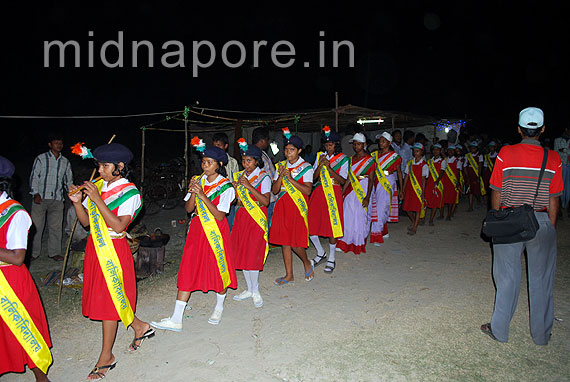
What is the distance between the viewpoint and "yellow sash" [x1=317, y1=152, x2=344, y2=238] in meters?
5.62

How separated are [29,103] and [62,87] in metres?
2.42

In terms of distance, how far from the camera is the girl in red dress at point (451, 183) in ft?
30.4

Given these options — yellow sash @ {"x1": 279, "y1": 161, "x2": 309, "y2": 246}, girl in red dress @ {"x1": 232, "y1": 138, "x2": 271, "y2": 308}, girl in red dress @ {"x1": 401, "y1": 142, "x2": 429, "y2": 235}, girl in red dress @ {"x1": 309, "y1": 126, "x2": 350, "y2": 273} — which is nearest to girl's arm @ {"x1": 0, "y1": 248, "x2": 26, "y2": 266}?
girl in red dress @ {"x1": 232, "y1": 138, "x2": 271, "y2": 308}

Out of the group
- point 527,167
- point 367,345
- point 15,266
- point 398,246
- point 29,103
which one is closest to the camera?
point 15,266

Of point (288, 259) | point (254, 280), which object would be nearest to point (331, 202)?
point (288, 259)

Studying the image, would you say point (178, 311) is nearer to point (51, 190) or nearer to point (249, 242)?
point (249, 242)

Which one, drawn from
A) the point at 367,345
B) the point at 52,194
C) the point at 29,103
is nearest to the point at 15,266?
the point at 367,345

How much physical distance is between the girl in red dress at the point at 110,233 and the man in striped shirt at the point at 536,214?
3106mm

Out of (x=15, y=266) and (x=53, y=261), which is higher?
(x=15, y=266)

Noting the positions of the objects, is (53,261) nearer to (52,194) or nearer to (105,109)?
(52,194)

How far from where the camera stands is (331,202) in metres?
5.64

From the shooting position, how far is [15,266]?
9.05 feet

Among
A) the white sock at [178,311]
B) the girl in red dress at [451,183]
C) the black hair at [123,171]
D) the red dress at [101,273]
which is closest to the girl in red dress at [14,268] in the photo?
the red dress at [101,273]

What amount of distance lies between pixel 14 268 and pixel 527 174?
4018 millimetres
